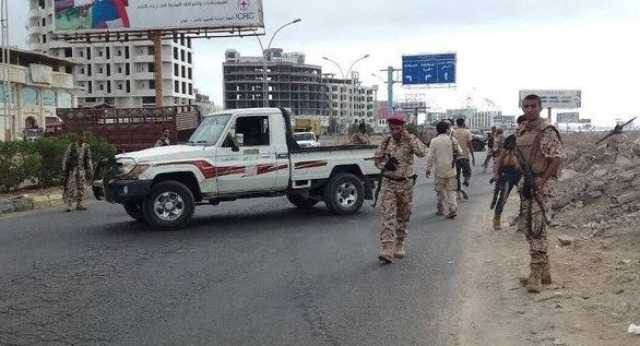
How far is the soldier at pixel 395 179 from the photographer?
25.9 ft

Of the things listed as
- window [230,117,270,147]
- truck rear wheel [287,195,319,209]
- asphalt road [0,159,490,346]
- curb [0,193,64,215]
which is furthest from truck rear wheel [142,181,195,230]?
curb [0,193,64,215]

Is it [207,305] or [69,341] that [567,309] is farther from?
[69,341]

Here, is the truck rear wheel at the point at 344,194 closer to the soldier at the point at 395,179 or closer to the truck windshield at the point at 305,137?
the soldier at the point at 395,179

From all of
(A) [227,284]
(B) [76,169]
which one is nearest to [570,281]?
(A) [227,284]

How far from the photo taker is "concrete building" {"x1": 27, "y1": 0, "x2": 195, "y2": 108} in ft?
323

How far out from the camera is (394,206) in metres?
7.97

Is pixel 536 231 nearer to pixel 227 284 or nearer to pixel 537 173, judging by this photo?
pixel 537 173

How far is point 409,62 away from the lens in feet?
160

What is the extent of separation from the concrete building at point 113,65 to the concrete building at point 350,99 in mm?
32987

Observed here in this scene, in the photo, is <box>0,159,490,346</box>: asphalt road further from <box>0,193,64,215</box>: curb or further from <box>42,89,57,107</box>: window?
<box>42,89,57,107</box>: window

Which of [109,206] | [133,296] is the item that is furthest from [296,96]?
[133,296]

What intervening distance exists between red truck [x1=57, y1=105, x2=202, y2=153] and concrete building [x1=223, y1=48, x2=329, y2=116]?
5940cm

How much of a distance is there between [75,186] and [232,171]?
461 cm

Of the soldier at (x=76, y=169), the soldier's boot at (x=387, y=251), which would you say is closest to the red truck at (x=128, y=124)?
the soldier at (x=76, y=169)
